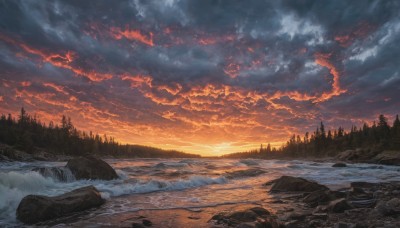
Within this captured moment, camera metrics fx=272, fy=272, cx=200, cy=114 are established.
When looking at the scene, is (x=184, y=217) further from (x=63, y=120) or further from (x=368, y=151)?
(x=63, y=120)

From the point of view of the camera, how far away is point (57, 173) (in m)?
17.4

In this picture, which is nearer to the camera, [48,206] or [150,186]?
[48,206]

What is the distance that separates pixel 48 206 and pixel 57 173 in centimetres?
895

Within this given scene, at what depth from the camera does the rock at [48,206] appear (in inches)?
356

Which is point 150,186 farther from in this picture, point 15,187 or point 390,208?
point 390,208

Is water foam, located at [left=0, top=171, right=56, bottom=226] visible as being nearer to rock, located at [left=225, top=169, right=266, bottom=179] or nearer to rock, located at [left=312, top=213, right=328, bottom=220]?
rock, located at [left=312, top=213, right=328, bottom=220]

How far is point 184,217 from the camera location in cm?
979

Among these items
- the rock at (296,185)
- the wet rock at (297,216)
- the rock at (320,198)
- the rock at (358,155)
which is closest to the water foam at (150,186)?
the rock at (296,185)

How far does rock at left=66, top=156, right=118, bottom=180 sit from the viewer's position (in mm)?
18375

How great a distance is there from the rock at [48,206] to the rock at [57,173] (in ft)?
23.9

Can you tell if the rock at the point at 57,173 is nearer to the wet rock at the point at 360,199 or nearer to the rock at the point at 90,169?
the rock at the point at 90,169

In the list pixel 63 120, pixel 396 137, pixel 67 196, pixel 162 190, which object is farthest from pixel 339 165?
pixel 63 120

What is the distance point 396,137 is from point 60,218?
3660 inches

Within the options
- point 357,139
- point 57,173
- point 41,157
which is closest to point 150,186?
point 57,173
